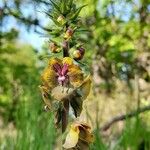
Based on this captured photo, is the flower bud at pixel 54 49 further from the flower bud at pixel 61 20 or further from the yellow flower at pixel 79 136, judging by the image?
the yellow flower at pixel 79 136

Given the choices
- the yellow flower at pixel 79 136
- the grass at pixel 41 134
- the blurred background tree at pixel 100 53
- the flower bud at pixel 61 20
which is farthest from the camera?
the blurred background tree at pixel 100 53

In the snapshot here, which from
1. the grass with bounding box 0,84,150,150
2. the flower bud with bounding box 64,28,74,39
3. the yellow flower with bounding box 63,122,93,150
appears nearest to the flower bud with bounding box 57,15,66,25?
the flower bud with bounding box 64,28,74,39

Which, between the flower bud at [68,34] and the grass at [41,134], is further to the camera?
the grass at [41,134]

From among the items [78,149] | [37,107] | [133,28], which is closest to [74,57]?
[78,149]

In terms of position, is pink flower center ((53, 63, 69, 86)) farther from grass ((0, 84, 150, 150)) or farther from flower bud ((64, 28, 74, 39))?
grass ((0, 84, 150, 150))

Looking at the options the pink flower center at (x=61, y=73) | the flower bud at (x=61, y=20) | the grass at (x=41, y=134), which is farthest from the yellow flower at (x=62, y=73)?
the grass at (x=41, y=134)

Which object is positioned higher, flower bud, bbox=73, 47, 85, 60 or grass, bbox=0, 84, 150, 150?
flower bud, bbox=73, 47, 85, 60
